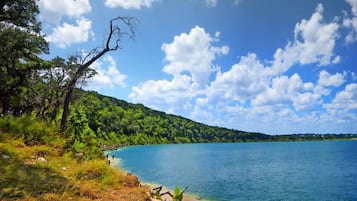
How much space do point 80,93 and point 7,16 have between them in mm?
15283

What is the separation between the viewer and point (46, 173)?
10.4 m

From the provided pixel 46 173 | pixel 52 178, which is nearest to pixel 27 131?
pixel 46 173

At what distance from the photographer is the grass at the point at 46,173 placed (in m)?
8.62

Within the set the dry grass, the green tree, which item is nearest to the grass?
the dry grass

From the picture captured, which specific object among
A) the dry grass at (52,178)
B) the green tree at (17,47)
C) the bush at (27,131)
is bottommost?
the dry grass at (52,178)

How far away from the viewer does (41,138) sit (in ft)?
47.7

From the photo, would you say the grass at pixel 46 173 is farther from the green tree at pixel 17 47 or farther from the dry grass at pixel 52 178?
the green tree at pixel 17 47

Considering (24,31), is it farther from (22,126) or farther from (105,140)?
(105,140)

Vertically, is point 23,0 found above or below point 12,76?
above

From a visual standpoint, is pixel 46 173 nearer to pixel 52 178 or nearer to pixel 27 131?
pixel 52 178

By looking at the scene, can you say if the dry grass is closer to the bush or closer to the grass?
the grass

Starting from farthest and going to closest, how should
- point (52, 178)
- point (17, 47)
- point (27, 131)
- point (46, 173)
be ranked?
1. point (17, 47)
2. point (27, 131)
3. point (46, 173)
4. point (52, 178)

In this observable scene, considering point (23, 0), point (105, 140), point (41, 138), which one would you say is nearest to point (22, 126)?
point (41, 138)

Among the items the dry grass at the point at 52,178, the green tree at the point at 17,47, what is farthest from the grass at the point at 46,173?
the green tree at the point at 17,47
